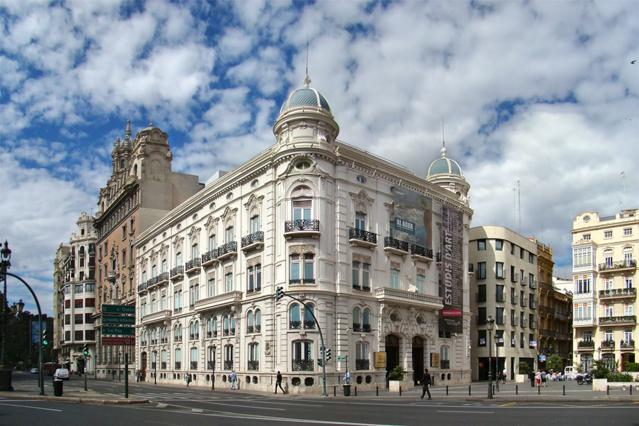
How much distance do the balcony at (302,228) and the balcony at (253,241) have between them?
3.21m

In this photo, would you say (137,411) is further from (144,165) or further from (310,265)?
(144,165)

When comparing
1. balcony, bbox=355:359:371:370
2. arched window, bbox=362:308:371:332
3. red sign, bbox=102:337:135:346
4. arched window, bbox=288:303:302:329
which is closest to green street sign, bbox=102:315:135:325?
red sign, bbox=102:337:135:346

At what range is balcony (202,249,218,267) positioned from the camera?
190ft

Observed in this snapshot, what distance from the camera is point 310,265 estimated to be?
4794 cm

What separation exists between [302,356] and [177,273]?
915 inches

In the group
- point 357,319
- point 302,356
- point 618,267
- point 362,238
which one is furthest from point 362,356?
point 618,267

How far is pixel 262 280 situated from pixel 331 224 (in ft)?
22.0

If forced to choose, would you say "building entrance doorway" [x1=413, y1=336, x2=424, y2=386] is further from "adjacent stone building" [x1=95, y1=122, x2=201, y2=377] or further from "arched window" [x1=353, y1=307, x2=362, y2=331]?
"adjacent stone building" [x1=95, y1=122, x2=201, y2=377]

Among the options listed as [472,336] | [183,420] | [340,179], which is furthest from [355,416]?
[472,336]

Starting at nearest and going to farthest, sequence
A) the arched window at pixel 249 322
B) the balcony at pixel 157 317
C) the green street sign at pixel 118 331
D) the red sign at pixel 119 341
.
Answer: the red sign at pixel 119 341, the green street sign at pixel 118 331, the arched window at pixel 249 322, the balcony at pixel 157 317

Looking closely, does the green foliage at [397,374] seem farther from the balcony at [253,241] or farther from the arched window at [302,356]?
the balcony at [253,241]

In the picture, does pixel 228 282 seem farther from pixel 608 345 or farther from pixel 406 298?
pixel 608 345

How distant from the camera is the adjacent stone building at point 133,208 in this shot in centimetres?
8200

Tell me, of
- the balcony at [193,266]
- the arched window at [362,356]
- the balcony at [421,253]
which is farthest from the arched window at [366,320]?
the balcony at [193,266]
